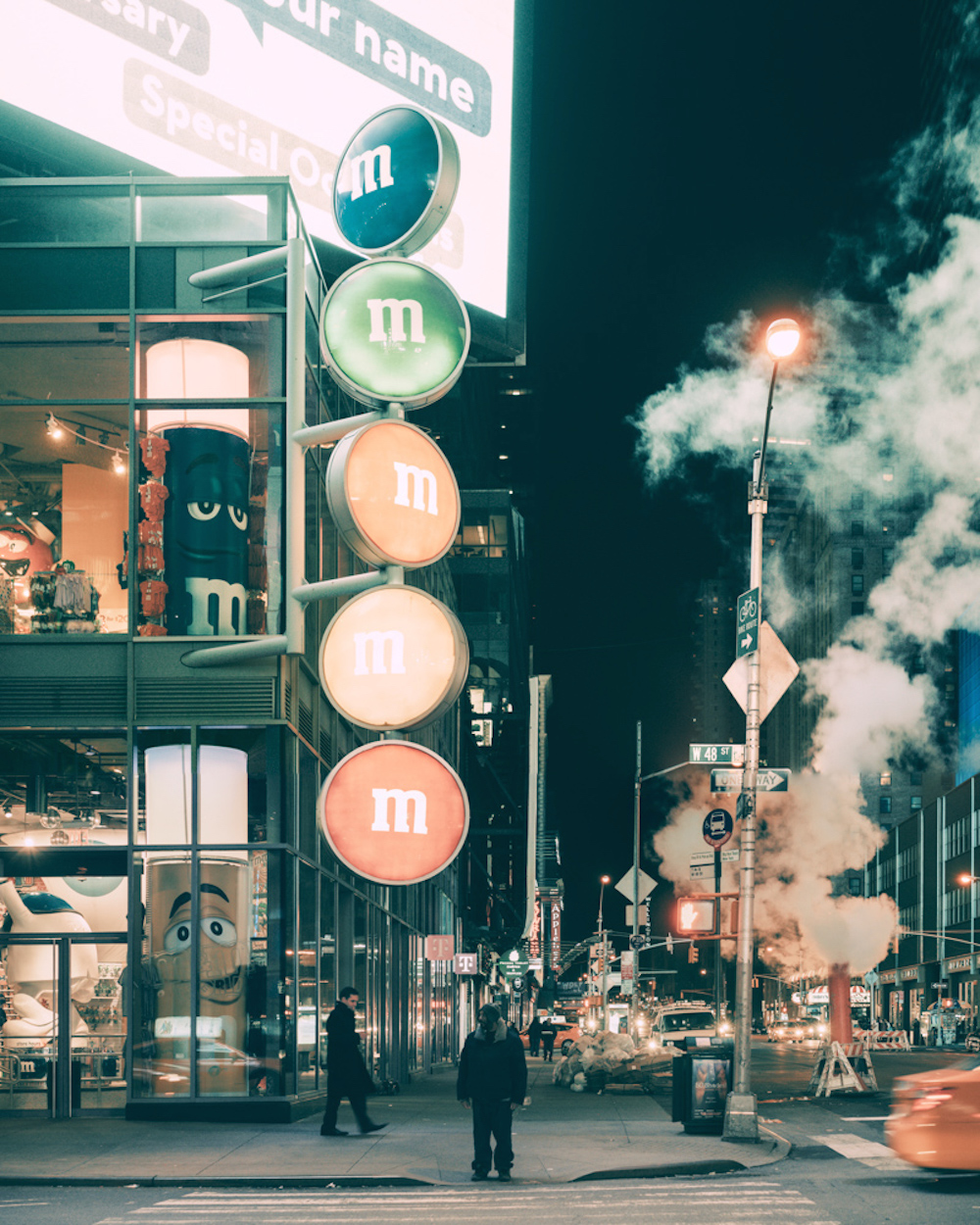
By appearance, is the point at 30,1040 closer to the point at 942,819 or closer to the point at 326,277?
the point at 326,277

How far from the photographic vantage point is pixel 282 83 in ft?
80.0

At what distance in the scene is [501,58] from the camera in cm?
2895

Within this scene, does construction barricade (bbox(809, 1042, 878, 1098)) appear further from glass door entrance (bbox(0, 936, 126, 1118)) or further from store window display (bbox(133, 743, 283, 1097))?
glass door entrance (bbox(0, 936, 126, 1118))

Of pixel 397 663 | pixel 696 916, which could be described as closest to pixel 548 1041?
pixel 696 916

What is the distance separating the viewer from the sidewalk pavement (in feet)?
42.3

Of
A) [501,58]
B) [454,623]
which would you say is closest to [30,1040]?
[454,623]

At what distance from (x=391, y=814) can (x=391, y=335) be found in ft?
7.33

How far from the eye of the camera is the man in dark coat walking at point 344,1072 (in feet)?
52.3

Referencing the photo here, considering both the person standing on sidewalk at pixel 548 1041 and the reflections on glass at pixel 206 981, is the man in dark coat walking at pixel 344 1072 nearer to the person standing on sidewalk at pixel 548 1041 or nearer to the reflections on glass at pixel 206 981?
the reflections on glass at pixel 206 981

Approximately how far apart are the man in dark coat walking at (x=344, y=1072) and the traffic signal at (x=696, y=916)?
6384mm

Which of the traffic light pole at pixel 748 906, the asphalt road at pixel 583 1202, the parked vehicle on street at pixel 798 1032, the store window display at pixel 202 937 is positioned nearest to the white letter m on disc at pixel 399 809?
the asphalt road at pixel 583 1202

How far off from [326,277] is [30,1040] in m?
14.7

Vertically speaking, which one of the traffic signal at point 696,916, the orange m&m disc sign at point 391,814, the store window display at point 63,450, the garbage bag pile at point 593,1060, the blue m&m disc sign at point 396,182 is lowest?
the garbage bag pile at point 593,1060

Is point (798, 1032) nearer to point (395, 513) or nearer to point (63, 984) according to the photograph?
point (63, 984)
